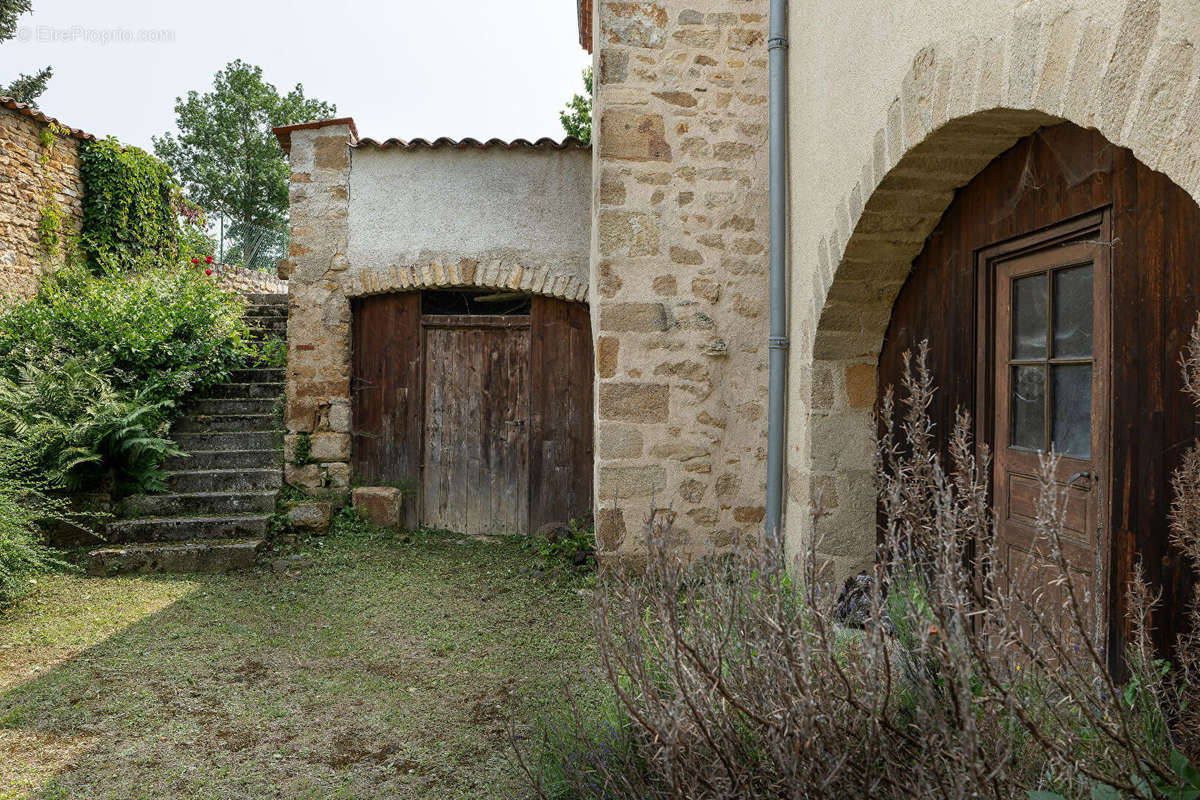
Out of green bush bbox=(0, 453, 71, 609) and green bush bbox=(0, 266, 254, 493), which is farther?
green bush bbox=(0, 266, 254, 493)

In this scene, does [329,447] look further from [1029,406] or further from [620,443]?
[1029,406]

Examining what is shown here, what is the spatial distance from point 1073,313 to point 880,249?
3.20 feet

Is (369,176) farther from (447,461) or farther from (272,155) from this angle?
(272,155)

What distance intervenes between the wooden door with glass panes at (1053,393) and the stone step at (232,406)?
5872 mm

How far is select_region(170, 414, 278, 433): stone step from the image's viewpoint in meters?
6.62

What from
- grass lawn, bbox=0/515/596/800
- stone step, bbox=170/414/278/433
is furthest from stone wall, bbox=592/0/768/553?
stone step, bbox=170/414/278/433

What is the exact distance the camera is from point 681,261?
15.4 ft

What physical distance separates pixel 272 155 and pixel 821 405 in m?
27.7

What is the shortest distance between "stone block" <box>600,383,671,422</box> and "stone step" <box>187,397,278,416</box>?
3649 millimetres

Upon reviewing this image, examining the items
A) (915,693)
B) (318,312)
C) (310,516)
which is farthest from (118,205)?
(915,693)

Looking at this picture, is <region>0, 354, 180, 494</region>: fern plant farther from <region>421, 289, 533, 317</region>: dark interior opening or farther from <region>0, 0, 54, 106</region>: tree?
<region>0, 0, 54, 106</region>: tree

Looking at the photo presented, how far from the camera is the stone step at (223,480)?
5.99m

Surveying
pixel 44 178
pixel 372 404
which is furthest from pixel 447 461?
pixel 44 178

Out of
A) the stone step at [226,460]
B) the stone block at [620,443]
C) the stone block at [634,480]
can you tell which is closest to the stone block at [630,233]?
the stone block at [620,443]
